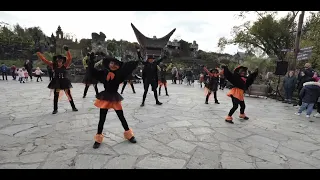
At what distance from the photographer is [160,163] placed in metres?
3.14

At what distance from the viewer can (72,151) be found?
11.4ft

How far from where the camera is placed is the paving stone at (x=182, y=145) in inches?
146

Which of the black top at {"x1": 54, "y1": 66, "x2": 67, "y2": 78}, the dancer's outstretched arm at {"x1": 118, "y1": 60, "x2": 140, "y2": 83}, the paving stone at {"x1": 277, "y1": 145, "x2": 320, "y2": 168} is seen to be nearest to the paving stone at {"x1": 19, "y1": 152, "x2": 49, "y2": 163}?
the dancer's outstretched arm at {"x1": 118, "y1": 60, "x2": 140, "y2": 83}

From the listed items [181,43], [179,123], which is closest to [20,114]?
[179,123]

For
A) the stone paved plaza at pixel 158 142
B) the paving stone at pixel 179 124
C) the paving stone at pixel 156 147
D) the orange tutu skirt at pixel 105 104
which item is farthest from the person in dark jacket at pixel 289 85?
the orange tutu skirt at pixel 105 104

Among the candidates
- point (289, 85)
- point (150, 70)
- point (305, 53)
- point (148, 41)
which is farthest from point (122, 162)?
point (148, 41)

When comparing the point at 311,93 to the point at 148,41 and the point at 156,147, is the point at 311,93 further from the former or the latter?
the point at 148,41

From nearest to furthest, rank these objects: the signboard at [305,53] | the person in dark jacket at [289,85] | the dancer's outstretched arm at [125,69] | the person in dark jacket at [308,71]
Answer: the dancer's outstretched arm at [125,69], the person in dark jacket at [308,71], the signboard at [305,53], the person in dark jacket at [289,85]

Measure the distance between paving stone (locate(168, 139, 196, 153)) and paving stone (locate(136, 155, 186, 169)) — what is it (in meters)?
0.45

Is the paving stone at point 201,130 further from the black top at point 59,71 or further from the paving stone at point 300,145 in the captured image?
the black top at point 59,71

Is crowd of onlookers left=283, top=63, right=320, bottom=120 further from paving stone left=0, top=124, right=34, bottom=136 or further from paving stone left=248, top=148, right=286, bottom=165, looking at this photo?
paving stone left=0, top=124, right=34, bottom=136

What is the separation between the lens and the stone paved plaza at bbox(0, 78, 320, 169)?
3172mm

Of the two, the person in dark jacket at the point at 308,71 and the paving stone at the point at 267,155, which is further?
the person in dark jacket at the point at 308,71

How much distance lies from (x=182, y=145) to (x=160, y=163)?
2.87 ft
